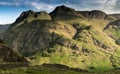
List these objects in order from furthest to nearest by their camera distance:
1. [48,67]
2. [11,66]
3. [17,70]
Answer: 1. [48,67]
2. [11,66]
3. [17,70]

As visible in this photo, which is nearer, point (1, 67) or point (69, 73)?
point (1, 67)

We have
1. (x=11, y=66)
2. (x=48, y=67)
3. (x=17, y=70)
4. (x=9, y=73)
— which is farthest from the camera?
(x=48, y=67)

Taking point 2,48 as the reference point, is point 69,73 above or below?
below

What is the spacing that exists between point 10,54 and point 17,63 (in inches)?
166

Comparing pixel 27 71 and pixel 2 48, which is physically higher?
pixel 2 48

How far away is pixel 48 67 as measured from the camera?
119 meters

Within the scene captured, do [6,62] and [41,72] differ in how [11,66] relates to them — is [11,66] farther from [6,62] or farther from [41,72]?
[41,72]

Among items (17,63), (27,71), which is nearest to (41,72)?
(27,71)

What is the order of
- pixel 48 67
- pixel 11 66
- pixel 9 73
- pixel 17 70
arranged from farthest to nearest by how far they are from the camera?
pixel 48 67, pixel 11 66, pixel 17 70, pixel 9 73

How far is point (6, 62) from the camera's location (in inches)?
4373

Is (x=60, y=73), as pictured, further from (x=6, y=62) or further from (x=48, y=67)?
(x=6, y=62)

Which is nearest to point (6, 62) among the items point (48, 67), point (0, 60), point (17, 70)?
point (0, 60)

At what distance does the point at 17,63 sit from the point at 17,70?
1217 cm

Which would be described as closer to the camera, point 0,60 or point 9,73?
point 9,73
